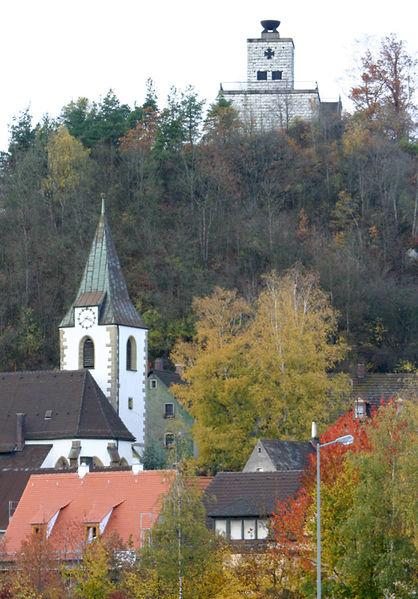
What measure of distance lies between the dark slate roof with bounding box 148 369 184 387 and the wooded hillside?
14.6ft

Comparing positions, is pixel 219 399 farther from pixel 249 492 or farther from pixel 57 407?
pixel 249 492

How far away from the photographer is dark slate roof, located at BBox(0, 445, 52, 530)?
88.6 m

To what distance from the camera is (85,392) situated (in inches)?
3848

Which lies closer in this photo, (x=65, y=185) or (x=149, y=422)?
(x=149, y=422)

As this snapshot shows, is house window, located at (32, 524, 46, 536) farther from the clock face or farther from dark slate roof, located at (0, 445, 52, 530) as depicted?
the clock face

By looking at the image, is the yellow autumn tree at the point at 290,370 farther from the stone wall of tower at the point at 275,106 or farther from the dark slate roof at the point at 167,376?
the stone wall of tower at the point at 275,106

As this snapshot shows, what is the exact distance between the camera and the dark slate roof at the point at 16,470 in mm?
88562

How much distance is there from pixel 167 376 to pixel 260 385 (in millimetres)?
14647

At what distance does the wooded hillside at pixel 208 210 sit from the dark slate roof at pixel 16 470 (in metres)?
16.1

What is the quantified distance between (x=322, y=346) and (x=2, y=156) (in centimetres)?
4276

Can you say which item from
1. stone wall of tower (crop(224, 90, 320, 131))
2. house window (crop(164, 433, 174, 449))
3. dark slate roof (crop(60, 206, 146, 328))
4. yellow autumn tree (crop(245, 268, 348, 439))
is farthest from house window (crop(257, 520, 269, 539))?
stone wall of tower (crop(224, 90, 320, 131))

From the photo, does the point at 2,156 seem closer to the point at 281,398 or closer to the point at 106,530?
the point at 281,398

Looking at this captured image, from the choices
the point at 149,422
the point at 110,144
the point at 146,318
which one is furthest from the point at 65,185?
the point at 149,422

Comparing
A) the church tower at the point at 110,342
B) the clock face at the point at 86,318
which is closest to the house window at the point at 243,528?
the church tower at the point at 110,342
